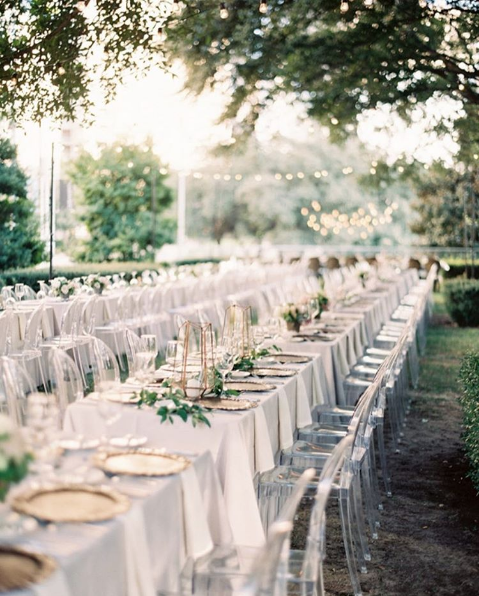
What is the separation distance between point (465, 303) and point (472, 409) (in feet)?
33.0

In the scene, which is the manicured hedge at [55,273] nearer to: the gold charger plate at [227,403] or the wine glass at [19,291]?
the wine glass at [19,291]

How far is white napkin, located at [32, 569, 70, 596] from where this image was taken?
7.09 ft

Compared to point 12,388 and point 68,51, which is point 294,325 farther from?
point 68,51

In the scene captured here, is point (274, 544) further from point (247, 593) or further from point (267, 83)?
point (267, 83)

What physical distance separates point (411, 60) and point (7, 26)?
4998 millimetres

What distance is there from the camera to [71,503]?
8.86ft

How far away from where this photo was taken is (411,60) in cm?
1060

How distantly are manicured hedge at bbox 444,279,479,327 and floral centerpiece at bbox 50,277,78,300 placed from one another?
776cm

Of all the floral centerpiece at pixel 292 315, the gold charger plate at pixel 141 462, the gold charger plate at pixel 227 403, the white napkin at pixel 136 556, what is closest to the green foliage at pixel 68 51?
the floral centerpiece at pixel 292 315

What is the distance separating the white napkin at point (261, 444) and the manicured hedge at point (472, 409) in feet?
5.28

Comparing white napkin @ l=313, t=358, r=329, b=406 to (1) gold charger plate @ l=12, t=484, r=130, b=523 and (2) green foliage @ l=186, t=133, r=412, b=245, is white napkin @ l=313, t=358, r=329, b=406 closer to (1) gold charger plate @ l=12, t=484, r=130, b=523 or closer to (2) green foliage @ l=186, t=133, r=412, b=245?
(1) gold charger plate @ l=12, t=484, r=130, b=523

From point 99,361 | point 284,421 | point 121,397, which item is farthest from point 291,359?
point 121,397

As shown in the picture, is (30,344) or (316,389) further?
(30,344)

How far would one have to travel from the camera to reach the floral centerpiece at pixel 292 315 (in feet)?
24.1
